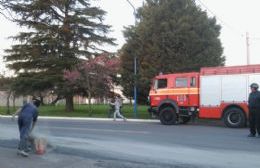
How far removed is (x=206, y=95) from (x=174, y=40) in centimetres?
911

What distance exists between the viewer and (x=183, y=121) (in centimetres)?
2825

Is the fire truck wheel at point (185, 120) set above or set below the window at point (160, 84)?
below

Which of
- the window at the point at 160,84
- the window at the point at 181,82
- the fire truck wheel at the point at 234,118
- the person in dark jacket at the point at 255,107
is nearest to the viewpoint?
the person in dark jacket at the point at 255,107

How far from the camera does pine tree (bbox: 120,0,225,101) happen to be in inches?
1335

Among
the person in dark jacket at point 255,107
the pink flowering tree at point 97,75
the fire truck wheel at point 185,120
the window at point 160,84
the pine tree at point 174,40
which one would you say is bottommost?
the fire truck wheel at point 185,120

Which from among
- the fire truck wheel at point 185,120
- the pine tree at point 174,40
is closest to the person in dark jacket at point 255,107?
the fire truck wheel at point 185,120

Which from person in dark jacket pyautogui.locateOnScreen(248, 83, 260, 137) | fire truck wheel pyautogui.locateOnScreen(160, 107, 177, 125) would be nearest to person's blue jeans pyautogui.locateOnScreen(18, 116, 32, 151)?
person in dark jacket pyautogui.locateOnScreen(248, 83, 260, 137)

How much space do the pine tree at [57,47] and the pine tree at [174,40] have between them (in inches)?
394

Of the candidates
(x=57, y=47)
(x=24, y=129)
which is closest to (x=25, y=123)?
(x=24, y=129)

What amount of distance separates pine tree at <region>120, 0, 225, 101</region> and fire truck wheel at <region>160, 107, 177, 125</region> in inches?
265

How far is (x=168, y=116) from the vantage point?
27062 mm

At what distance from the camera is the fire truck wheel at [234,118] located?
947 inches

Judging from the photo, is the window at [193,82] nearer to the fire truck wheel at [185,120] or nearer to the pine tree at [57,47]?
the fire truck wheel at [185,120]

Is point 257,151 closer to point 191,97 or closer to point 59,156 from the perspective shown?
point 59,156
